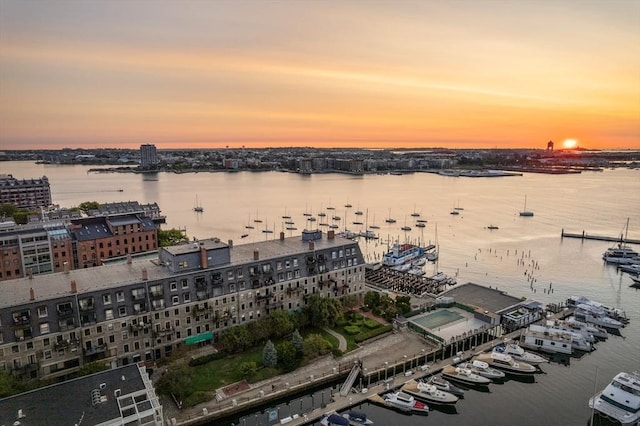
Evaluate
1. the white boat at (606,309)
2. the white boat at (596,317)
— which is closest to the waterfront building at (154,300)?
the white boat at (596,317)

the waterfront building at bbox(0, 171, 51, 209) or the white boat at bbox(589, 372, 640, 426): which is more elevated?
the waterfront building at bbox(0, 171, 51, 209)

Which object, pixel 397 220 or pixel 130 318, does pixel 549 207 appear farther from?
pixel 130 318

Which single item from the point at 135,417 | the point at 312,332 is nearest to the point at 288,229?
the point at 312,332

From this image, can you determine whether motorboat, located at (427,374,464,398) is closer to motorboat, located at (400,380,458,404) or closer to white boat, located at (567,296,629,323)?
motorboat, located at (400,380,458,404)

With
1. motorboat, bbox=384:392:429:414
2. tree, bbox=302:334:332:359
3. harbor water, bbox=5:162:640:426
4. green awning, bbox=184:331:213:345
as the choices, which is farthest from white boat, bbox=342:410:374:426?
green awning, bbox=184:331:213:345

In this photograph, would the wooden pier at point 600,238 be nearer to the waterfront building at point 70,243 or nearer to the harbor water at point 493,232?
the harbor water at point 493,232

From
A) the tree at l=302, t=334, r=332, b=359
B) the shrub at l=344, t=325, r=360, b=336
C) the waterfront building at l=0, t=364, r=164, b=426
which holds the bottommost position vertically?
the shrub at l=344, t=325, r=360, b=336
